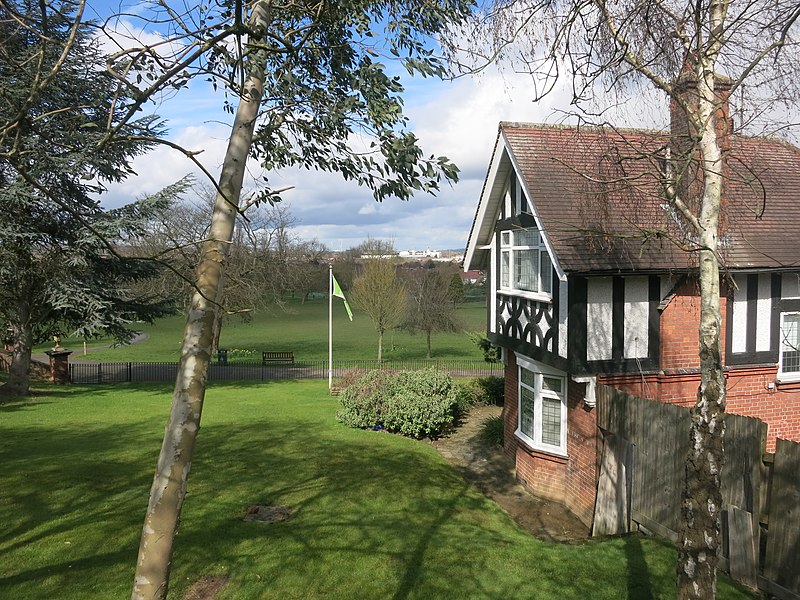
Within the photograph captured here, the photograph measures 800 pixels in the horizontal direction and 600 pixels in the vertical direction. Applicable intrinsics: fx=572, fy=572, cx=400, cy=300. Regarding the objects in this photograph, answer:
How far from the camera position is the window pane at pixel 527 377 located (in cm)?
1228

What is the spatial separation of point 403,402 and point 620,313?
7.76m

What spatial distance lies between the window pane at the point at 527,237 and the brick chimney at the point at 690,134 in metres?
4.91

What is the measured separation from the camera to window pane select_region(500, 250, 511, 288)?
12984 mm

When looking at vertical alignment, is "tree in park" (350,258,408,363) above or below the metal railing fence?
above

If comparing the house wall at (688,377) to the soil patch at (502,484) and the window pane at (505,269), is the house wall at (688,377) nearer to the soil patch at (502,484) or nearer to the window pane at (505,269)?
the soil patch at (502,484)

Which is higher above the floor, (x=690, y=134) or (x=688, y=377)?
(x=690, y=134)

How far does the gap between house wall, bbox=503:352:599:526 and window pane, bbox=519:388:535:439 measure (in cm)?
36

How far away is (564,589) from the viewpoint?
22.3ft

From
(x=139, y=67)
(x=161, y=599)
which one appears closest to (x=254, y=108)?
(x=139, y=67)

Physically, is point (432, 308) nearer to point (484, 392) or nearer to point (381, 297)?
point (381, 297)

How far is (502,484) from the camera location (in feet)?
41.7

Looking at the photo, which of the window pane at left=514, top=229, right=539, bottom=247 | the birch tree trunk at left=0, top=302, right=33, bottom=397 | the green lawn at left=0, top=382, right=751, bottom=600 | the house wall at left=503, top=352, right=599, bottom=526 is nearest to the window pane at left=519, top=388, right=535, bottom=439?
the house wall at left=503, top=352, right=599, bottom=526

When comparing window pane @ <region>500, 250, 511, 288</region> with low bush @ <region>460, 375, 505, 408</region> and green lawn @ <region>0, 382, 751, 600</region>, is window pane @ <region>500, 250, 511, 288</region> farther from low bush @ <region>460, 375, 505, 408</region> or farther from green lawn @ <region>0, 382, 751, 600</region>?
low bush @ <region>460, 375, 505, 408</region>

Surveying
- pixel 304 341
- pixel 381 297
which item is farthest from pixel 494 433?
pixel 304 341
